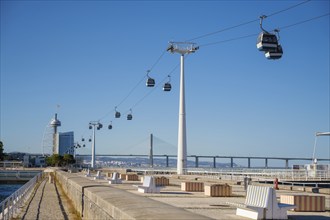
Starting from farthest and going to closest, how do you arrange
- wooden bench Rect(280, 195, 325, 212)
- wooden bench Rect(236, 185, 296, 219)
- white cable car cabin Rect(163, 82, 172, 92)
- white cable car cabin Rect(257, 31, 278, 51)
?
white cable car cabin Rect(163, 82, 172, 92)
white cable car cabin Rect(257, 31, 278, 51)
wooden bench Rect(280, 195, 325, 212)
wooden bench Rect(236, 185, 296, 219)

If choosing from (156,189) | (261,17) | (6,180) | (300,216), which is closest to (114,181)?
(156,189)

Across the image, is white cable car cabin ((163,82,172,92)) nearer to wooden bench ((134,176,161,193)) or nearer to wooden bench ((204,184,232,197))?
wooden bench ((134,176,161,193))

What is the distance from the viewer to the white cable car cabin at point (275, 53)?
58.1 feet

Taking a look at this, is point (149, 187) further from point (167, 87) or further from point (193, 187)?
point (167, 87)

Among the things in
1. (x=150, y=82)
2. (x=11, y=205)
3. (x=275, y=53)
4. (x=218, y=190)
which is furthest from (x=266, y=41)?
(x=150, y=82)

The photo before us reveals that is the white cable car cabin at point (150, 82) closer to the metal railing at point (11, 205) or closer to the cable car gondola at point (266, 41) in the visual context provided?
the metal railing at point (11, 205)

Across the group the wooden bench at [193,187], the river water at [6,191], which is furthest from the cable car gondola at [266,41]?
the river water at [6,191]

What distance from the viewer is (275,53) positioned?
58.5 ft

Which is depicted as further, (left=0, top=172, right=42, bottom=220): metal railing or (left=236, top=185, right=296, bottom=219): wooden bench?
(left=0, top=172, right=42, bottom=220): metal railing

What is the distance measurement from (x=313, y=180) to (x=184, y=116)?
14656 millimetres

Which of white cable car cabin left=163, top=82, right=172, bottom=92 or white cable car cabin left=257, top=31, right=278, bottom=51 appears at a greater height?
white cable car cabin left=163, top=82, right=172, bottom=92

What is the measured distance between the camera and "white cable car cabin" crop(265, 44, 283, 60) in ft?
58.1

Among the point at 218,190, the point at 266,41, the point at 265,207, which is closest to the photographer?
the point at 265,207

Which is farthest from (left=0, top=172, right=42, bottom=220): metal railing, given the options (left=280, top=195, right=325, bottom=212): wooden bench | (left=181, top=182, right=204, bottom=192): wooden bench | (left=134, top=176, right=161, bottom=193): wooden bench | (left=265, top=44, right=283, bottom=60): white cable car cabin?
(left=265, top=44, right=283, bottom=60): white cable car cabin
